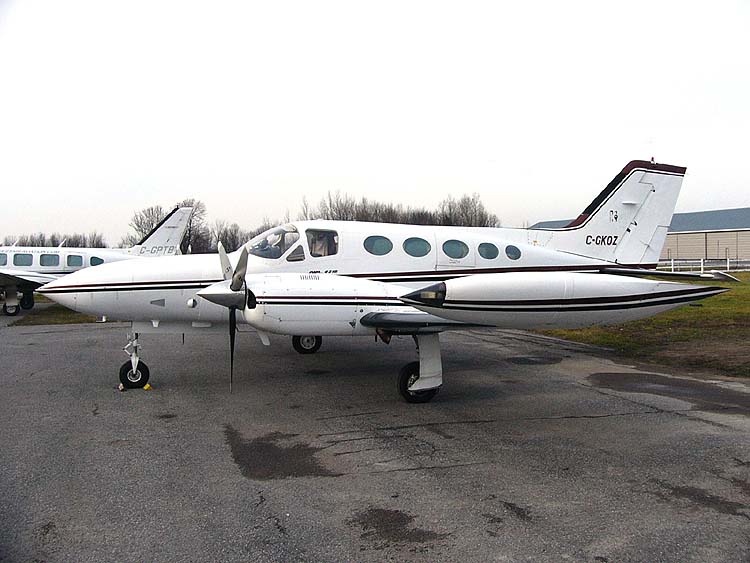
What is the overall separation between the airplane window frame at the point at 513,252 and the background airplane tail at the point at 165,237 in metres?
19.8

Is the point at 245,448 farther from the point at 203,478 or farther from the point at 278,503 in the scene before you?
the point at 278,503

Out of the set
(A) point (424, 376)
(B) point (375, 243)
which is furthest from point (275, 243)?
(A) point (424, 376)

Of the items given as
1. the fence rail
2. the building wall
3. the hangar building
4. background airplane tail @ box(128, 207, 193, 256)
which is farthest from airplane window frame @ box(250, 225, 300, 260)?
the building wall

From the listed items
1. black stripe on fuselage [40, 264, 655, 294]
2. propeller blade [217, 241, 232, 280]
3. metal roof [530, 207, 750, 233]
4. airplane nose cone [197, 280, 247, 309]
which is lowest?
airplane nose cone [197, 280, 247, 309]

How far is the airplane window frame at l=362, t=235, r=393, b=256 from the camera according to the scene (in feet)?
31.5

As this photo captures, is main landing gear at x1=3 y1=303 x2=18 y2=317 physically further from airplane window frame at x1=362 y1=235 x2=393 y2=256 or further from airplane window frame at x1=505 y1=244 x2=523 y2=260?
airplane window frame at x1=505 y1=244 x2=523 y2=260

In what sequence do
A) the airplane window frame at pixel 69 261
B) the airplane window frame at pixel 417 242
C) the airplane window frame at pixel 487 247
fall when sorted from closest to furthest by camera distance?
the airplane window frame at pixel 417 242 < the airplane window frame at pixel 487 247 < the airplane window frame at pixel 69 261

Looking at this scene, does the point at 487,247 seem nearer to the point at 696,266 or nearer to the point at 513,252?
the point at 513,252

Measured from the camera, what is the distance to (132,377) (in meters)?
8.88

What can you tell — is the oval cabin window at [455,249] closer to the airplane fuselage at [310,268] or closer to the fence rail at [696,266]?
→ the airplane fuselage at [310,268]

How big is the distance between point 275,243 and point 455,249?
9.78ft

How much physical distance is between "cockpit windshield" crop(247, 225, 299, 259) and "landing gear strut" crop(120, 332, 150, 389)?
2.18m

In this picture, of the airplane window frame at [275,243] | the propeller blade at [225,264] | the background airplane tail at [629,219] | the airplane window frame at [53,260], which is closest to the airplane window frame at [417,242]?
the airplane window frame at [275,243]

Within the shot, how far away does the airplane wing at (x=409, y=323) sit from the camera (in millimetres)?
7578
